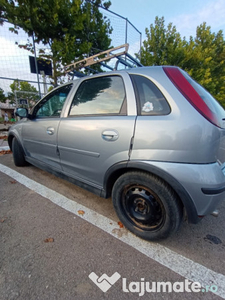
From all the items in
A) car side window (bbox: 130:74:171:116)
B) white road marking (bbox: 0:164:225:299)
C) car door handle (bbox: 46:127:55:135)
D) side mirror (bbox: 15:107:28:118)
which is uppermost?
car side window (bbox: 130:74:171:116)

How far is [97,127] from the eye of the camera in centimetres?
167

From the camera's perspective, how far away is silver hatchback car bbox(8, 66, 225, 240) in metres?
1.21

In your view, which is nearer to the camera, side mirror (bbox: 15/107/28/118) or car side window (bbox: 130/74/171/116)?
car side window (bbox: 130/74/171/116)

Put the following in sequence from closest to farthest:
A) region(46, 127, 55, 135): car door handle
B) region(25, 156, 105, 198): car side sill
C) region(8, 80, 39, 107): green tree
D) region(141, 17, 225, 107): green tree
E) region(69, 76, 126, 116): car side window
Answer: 1. region(69, 76, 126, 116): car side window
2. region(25, 156, 105, 198): car side sill
3. region(46, 127, 55, 135): car door handle
4. region(8, 80, 39, 107): green tree
5. region(141, 17, 225, 107): green tree

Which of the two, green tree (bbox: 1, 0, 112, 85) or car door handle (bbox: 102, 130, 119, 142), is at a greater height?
green tree (bbox: 1, 0, 112, 85)

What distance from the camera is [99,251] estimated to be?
146 centimetres

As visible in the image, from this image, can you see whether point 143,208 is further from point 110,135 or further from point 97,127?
point 97,127

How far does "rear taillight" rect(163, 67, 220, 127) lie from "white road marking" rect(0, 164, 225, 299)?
4.22 ft

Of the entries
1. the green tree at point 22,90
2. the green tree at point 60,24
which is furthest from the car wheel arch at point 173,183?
the green tree at point 22,90

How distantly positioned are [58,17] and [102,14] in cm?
257

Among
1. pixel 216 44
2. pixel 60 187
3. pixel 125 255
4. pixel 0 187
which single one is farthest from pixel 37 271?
pixel 216 44

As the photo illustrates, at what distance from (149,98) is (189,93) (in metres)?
0.35

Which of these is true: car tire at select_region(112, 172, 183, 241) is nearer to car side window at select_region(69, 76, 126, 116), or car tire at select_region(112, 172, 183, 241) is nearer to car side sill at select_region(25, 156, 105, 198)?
car side sill at select_region(25, 156, 105, 198)

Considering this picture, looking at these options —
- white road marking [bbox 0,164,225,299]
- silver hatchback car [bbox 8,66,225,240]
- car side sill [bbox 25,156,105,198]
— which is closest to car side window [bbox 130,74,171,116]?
silver hatchback car [bbox 8,66,225,240]
